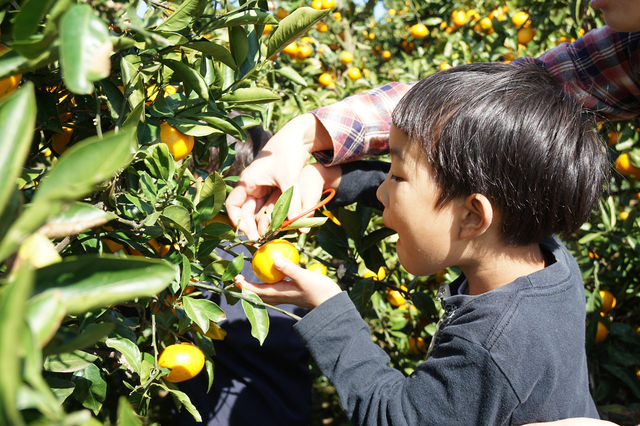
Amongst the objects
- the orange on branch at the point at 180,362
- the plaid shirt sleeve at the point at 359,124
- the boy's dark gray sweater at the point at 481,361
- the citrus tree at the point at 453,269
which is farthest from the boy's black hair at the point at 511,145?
the orange on branch at the point at 180,362

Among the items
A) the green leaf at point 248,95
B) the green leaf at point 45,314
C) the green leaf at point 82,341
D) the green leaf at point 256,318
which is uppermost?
the green leaf at point 45,314

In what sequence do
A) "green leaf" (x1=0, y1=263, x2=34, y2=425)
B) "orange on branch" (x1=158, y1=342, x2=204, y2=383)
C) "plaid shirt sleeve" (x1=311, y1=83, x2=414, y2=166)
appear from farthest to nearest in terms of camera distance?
1. "plaid shirt sleeve" (x1=311, y1=83, x2=414, y2=166)
2. "orange on branch" (x1=158, y1=342, x2=204, y2=383)
3. "green leaf" (x1=0, y1=263, x2=34, y2=425)

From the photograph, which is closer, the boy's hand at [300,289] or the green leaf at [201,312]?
the green leaf at [201,312]

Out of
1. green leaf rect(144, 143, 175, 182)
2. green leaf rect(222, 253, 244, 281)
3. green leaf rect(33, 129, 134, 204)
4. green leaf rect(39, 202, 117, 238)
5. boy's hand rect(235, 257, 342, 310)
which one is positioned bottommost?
boy's hand rect(235, 257, 342, 310)

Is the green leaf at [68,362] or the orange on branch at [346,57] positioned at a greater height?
the orange on branch at [346,57]

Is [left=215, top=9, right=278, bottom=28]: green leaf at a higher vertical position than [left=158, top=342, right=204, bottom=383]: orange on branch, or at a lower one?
higher

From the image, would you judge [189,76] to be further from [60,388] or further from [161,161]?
[60,388]

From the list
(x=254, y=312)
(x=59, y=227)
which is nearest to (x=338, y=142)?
(x=254, y=312)

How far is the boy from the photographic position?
90 cm

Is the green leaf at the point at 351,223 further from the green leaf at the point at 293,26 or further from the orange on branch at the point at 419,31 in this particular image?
the orange on branch at the point at 419,31

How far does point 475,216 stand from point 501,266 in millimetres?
149

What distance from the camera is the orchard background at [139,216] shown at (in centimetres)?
33

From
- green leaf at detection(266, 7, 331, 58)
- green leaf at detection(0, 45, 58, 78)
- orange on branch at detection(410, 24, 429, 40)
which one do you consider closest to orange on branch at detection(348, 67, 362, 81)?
orange on branch at detection(410, 24, 429, 40)

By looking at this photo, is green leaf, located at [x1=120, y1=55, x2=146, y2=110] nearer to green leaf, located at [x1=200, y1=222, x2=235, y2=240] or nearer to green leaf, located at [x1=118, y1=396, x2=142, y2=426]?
green leaf, located at [x1=200, y1=222, x2=235, y2=240]
